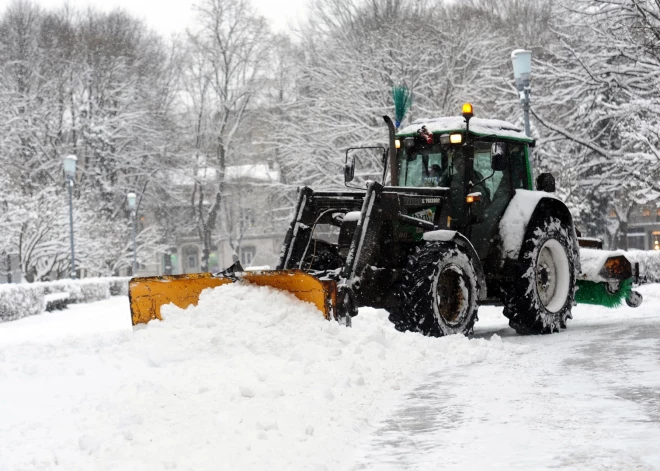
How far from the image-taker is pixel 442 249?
9.91 m

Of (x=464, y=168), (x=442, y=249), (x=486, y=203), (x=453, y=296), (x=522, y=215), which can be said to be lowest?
(x=453, y=296)

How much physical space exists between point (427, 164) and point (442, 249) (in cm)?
169

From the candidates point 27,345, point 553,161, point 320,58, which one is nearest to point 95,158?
point 320,58

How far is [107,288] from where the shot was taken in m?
31.1

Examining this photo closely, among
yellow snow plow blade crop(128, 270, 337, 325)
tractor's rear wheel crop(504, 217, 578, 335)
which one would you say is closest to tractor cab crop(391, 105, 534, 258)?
tractor's rear wheel crop(504, 217, 578, 335)

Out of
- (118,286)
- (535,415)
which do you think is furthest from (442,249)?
(118,286)

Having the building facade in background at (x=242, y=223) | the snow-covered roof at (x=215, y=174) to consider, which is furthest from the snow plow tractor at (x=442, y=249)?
the snow-covered roof at (x=215, y=174)

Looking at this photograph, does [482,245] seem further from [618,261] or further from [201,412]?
[201,412]

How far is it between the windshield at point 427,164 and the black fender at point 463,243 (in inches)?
40.1

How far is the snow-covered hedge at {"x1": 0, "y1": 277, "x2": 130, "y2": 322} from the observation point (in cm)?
2134

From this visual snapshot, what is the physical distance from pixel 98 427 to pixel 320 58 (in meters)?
26.7

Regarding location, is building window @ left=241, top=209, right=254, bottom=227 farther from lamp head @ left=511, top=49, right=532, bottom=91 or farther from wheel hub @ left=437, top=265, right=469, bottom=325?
wheel hub @ left=437, top=265, right=469, bottom=325

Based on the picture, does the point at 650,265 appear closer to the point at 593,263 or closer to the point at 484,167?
the point at 593,263

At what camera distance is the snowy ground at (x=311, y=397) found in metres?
5.02
